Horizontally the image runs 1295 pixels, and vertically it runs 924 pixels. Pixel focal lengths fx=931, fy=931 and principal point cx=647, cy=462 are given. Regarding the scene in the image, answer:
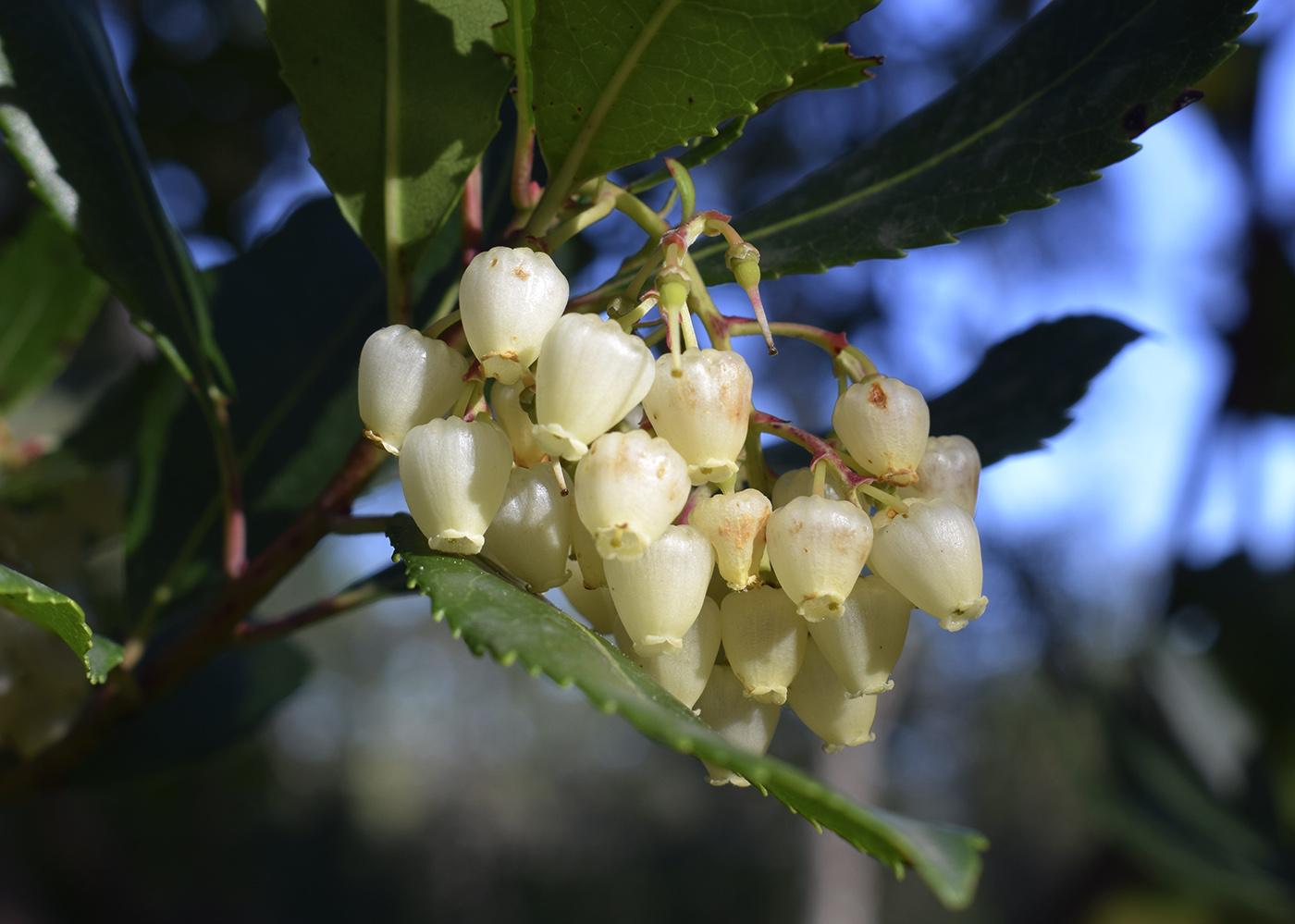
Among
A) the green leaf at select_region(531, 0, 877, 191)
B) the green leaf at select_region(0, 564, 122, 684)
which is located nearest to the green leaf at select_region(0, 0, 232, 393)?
the green leaf at select_region(0, 564, 122, 684)

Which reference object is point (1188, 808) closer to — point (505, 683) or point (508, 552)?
point (508, 552)

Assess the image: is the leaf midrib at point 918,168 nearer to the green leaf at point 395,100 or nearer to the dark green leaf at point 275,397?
the green leaf at point 395,100

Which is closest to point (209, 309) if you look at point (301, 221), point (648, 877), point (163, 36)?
point (301, 221)

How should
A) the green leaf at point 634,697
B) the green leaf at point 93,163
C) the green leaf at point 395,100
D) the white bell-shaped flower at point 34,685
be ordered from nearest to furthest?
the green leaf at point 634,697 → the green leaf at point 395,100 → the green leaf at point 93,163 → the white bell-shaped flower at point 34,685

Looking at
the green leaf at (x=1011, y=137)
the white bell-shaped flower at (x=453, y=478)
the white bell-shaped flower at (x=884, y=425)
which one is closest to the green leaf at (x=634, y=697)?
the white bell-shaped flower at (x=453, y=478)

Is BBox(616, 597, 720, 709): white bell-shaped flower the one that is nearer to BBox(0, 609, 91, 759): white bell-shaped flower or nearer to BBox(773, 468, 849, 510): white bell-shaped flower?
BBox(773, 468, 849, 510): white bell-shaped flower
